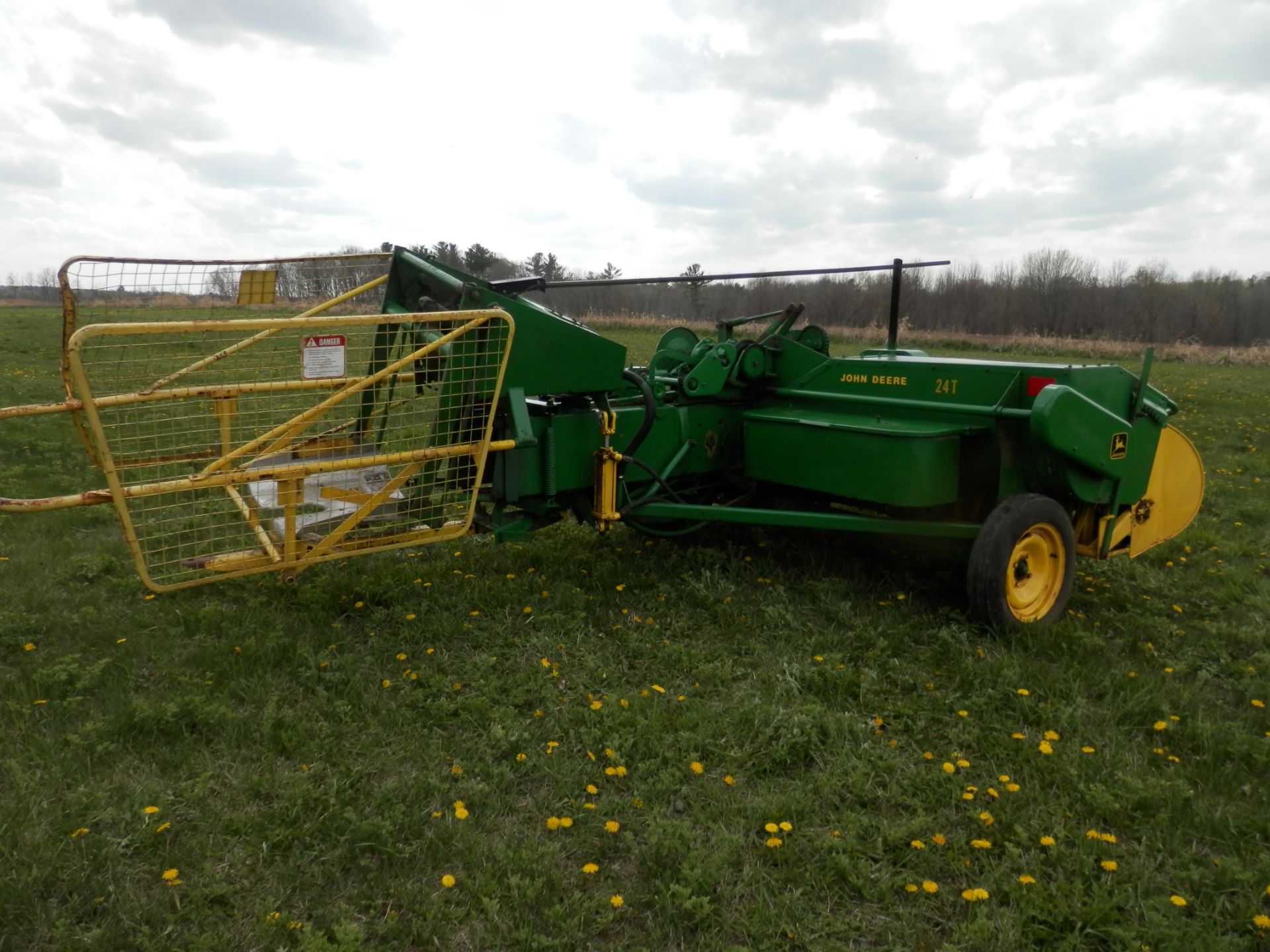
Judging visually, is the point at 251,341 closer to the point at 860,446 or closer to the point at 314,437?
the point at 314,437

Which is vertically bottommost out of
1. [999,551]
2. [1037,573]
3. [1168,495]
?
[1037,573]

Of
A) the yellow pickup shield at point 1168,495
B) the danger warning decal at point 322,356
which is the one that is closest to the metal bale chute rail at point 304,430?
the danger warning decal at point 322,356

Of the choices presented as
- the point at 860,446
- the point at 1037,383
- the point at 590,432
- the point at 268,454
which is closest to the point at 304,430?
the point at 268,454

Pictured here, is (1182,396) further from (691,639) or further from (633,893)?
(633,893)

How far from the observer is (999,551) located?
Result: 413cm

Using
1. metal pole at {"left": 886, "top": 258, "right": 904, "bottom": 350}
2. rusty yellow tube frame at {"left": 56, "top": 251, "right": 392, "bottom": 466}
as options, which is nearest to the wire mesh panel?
rusty yellow tube frame at {"left": 56, "top": 251, "right": 392, "bottom": 466}

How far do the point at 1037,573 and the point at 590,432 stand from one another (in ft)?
7.81

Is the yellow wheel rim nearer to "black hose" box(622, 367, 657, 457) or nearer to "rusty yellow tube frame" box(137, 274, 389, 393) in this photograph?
"black hose" box(622, 367, 657, 457)

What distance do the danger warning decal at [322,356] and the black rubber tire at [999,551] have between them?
9.62 ft

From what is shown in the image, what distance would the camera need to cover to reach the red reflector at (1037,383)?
439cm

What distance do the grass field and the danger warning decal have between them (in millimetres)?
1212

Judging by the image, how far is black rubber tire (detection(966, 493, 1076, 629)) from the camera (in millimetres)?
4141

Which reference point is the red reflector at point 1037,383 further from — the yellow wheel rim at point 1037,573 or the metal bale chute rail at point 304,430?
the metal bale chute rail at point 304,430

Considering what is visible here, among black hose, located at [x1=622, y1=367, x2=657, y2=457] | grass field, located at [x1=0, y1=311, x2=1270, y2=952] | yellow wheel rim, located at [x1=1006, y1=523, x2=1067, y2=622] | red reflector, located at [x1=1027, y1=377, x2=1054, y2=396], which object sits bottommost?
grass field, located at [x1=0, y1=311, x2=1270, y2=952]
